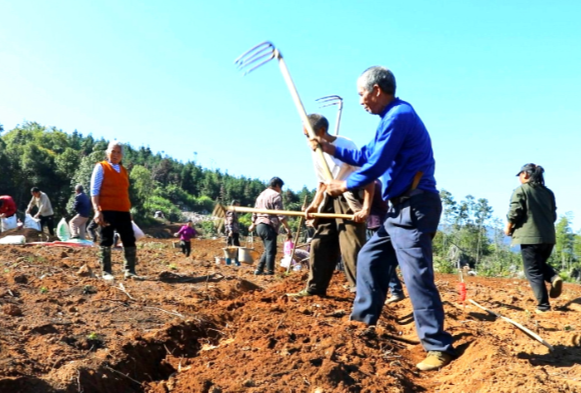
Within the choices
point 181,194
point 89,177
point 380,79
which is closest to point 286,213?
point 380,79

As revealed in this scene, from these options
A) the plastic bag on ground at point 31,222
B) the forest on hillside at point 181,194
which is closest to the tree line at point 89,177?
the forest on hillside at point 181,194

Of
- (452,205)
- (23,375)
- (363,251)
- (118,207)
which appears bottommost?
(23,375)

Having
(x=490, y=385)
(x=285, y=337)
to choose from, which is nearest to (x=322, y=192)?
(x=285, y=337)

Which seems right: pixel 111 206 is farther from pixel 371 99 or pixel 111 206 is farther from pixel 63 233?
pixel 63 233

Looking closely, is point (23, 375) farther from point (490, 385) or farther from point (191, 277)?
point (191, 277)

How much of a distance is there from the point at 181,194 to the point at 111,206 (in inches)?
1949

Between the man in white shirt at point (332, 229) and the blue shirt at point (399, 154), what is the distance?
3.89ft

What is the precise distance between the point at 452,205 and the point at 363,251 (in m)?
18.3

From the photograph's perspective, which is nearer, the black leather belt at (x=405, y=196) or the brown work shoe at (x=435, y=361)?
the brown work shoe at (x=435, y=361)

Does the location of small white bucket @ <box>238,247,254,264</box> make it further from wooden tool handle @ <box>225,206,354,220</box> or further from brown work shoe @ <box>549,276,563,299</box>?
brown work shoe @ <box>549,276,563,299</box>

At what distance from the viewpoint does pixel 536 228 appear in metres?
5.75

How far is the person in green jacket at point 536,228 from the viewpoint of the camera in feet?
18.7

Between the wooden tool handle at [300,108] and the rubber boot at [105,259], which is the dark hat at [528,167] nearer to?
the wooden tool handle at [300,108]

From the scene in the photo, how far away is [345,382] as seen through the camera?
2688 millimetres
